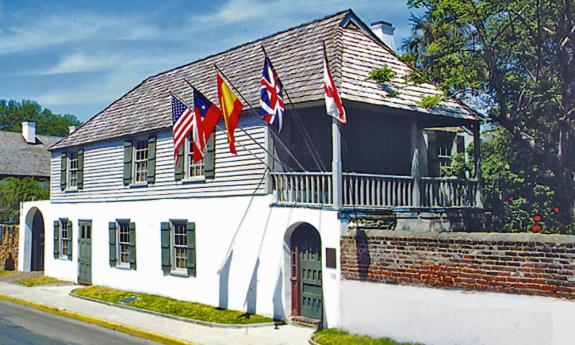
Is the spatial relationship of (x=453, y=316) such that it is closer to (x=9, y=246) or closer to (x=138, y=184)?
(x=138, y=184)

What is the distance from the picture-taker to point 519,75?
2422 cm

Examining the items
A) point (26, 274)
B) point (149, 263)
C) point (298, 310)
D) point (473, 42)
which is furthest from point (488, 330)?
point (26, 274)

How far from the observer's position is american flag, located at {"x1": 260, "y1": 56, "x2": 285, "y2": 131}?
14.1 m

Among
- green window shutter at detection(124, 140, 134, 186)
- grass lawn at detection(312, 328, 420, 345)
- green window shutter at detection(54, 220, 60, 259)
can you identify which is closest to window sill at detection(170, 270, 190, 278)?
green window shutter at detection(124, 140, 134, 186)

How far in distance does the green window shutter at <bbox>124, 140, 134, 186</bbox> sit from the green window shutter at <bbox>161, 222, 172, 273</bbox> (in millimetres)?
3136

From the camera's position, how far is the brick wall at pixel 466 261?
10258 millimetres

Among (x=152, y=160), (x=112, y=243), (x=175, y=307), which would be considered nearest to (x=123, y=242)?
(x=112, y=243)

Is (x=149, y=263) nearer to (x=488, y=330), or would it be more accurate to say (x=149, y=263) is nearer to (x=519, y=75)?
(x=488, y=330)

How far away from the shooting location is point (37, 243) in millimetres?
30000

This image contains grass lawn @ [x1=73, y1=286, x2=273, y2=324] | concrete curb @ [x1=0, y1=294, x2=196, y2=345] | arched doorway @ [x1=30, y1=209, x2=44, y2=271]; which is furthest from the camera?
arched doorway @ [x1=30, y1=209, x2=44, y2=271]

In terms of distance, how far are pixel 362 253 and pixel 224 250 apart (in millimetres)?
5412

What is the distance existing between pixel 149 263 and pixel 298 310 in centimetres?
731

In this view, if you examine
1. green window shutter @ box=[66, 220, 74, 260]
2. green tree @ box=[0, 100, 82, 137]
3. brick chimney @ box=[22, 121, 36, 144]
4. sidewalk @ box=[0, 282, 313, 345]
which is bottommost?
sidewalk @ box=[0, 282, 313, 345]

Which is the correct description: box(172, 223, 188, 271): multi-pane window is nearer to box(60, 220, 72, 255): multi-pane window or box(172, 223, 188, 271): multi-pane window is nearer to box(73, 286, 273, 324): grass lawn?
box(73, 286, 273, 324): grass lawn
